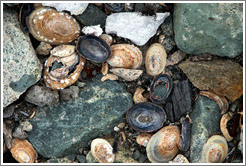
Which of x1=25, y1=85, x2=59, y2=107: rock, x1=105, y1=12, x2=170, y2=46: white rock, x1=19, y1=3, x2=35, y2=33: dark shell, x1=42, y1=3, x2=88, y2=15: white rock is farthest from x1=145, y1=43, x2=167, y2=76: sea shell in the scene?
x1=19, y1=3, x2=35, y2=33: dark shell

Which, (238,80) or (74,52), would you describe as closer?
(238,80)

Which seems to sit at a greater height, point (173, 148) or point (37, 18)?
point (37, 18)

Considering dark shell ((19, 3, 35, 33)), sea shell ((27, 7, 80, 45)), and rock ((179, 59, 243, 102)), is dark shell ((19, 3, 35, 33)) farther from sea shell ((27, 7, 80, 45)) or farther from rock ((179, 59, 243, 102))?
rock ((179, 59, 243, 102))

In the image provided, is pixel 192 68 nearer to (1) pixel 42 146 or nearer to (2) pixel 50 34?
(2) pixel 50 34

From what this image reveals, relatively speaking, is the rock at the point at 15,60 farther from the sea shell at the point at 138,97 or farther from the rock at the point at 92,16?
the sea shell at the point at 138,97

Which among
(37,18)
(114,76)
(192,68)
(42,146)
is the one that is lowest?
(42,146)

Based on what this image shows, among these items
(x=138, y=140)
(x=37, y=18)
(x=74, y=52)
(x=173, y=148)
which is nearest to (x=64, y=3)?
(x=37, y=18)

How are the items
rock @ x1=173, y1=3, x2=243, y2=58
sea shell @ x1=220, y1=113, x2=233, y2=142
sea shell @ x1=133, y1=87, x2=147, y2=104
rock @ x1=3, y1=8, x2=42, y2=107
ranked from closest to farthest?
rock @ x1=173, y1=3, x2=243, y2=58, rock @ x1=3, y1=8, x2=42, y2=107, sea shell @ x1=220, y1=113, x2=233, y2=142, sea shell @ x1=133, y1=87, x2=147, y2=104

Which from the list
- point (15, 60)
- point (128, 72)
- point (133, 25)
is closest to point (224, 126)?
point (128, 72)
